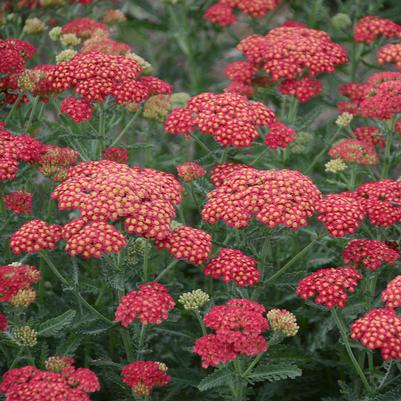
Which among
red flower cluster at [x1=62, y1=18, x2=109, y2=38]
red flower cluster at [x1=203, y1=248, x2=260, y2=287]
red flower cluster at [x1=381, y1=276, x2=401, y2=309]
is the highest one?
red flower cluster at [x1=62, y1=18, x2=109, y2=38]

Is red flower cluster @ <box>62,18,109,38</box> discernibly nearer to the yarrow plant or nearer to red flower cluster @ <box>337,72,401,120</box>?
the yarrow plant

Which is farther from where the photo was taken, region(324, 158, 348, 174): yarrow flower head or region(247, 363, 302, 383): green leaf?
region(324, 158, 348, 174): yarrow flower head

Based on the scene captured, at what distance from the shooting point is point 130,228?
3980 millimetres

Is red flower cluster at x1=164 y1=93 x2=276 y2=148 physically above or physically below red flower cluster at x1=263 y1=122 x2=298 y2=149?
above

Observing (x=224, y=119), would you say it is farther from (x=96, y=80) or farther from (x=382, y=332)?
(x=382, y=332)

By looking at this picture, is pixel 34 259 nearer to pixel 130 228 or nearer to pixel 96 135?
pixel 96 135

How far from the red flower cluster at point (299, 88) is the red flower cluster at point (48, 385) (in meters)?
2.58

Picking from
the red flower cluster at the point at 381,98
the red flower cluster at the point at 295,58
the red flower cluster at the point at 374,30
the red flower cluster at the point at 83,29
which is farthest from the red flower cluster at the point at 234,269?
the red flower cluster at the point at 374,30

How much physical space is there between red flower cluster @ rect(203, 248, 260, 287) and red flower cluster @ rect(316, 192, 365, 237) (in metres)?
0.45

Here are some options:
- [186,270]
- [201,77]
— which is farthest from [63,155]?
[201,77]

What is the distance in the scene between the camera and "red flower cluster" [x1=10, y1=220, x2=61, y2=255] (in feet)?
13.3

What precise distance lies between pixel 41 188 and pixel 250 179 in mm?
1931

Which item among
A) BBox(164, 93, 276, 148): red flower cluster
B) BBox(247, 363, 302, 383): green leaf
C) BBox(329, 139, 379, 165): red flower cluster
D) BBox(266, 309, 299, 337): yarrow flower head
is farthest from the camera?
BBox(329, 139, 379, 165): red flower cluster

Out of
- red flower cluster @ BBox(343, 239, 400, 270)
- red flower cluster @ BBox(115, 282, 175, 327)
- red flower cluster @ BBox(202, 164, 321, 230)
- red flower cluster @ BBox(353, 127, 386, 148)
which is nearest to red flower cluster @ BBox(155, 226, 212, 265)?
red flower cluster @ BBox(202, 164, 321, 230)
